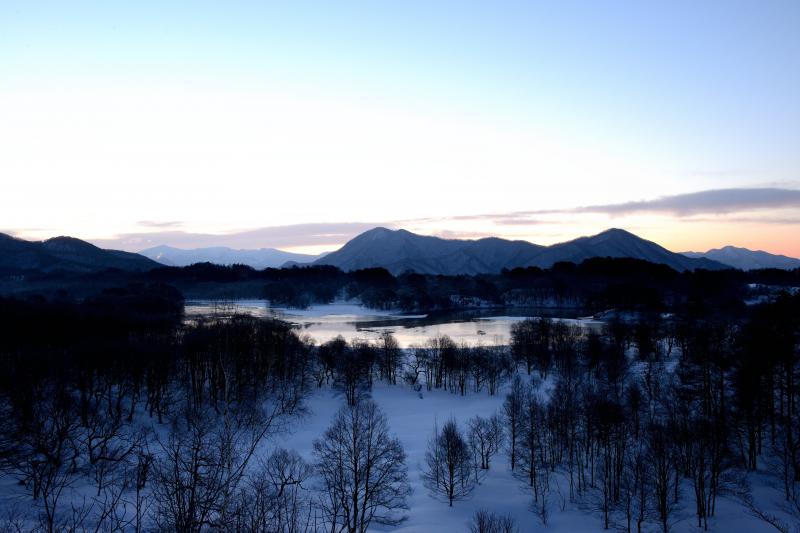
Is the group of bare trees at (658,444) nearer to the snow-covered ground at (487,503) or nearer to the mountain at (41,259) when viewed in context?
the snow-covered ground at (487,503)

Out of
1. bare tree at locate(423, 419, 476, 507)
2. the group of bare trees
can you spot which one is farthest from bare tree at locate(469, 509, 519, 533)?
bare tree at locate(423, 419, 476, 507)

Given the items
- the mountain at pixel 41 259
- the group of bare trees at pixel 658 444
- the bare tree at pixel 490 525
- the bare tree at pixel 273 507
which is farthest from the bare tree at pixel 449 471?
the mountain at pixel 41 259

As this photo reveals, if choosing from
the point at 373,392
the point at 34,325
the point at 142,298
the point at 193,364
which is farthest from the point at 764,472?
the point at 142,298

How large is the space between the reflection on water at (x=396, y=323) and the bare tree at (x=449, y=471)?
144 feet

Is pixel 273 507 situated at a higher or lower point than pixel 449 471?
higher

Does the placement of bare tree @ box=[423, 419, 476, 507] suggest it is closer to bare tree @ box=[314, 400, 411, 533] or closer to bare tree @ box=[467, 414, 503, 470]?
bare tree @ box=[467, 414, 503, 470]

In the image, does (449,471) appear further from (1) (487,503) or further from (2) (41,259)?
(2) (41,259)

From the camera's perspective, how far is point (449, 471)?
1133 inches

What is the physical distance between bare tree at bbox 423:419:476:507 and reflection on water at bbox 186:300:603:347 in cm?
4400

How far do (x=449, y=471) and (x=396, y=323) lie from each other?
82.5 metres

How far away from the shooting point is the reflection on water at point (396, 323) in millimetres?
85250

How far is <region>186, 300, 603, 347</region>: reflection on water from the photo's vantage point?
85.2 meters

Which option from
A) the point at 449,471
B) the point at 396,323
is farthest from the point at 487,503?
the point at 396,323

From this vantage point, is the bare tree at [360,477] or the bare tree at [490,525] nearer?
the bare tree at [490,525]
